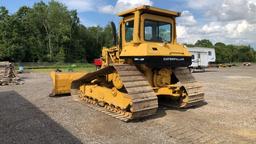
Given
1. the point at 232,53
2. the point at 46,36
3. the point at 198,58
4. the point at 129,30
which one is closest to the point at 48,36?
the point at 46,36

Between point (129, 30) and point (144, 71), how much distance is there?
1333mm

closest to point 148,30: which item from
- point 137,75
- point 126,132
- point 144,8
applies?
point 144,8

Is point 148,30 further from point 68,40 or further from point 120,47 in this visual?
point 68,40

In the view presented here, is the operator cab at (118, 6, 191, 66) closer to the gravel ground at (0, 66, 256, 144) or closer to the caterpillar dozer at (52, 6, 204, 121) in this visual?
→ the caterpillar dozer at (52, 6, 204, 121)

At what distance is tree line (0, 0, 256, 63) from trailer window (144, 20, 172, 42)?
4678cm

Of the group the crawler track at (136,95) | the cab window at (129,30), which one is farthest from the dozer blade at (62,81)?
the crawler track at (136,95)

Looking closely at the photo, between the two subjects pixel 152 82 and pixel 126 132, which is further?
pixel 152 82

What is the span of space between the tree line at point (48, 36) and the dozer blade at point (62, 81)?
4400 cm

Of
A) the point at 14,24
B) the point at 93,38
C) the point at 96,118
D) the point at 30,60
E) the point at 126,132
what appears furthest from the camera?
the point at 93,38

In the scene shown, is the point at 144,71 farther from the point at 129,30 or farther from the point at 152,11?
the point at 152,11

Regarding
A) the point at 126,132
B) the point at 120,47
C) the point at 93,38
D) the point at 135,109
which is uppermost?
the point at 93,38

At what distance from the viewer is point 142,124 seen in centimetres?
748

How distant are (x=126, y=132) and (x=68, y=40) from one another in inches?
2382

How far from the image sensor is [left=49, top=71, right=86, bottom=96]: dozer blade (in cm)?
1168
